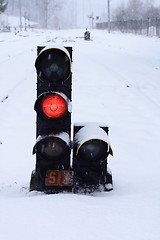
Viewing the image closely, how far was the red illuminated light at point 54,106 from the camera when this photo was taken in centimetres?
248

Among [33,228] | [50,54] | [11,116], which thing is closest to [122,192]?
[33,228]

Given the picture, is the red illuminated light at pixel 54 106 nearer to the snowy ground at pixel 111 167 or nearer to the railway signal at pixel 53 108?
the railway signal at pixel 53 108

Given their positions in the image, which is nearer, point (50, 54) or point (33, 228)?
point (33, 228)

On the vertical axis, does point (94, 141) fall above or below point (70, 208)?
above

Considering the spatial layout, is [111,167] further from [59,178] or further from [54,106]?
[54,106]

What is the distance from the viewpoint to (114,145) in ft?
16.2

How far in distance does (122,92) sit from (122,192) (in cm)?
591

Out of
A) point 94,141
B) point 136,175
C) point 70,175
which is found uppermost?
point 94,141

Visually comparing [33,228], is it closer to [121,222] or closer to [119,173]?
[121,222]

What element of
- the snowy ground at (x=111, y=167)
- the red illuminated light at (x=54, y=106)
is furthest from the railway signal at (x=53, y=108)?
the snowy ground at (x=111, y=167)

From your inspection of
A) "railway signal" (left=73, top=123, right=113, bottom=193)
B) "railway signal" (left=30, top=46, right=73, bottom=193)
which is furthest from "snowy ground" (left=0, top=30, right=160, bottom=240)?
"railway signal" (left=30, top=46, right=73, bottom=193)

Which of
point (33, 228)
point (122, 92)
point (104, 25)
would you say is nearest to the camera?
point (33, 228)

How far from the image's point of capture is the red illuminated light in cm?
248

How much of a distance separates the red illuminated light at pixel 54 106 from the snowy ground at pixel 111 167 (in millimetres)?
617
